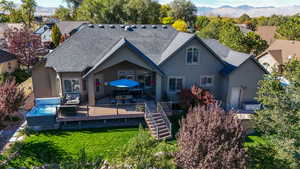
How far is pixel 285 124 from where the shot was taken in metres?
10.3

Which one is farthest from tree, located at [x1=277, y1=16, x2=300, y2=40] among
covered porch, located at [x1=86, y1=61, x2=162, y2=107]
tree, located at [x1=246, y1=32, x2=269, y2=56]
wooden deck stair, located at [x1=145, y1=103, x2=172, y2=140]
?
wooden deck stair, located at [x1=145, y1=103, x2=172, y2=140]

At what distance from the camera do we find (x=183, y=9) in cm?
7600

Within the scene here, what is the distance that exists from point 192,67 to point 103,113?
9668 millimetres

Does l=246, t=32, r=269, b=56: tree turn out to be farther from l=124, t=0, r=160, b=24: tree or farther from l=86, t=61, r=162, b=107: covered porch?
l=124, t=0, r=160, b=24: tree

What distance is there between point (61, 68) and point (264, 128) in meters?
16.4

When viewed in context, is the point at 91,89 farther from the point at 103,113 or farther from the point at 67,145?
the point at 67,145

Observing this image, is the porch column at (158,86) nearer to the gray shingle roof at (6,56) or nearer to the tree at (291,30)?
the gray shingle roof at (6,56)

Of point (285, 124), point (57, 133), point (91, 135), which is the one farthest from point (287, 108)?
point (57, 133)

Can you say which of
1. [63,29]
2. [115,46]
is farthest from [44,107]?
[63,29]

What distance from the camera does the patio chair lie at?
18.5 metres

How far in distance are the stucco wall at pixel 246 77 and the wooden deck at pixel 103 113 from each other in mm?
9197

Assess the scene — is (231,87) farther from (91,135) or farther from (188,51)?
(91,135)

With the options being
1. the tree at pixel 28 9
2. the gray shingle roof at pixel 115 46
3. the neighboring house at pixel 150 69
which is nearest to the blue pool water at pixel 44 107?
the neighboring house at pixel 150 69

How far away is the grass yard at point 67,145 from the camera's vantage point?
1273cm
